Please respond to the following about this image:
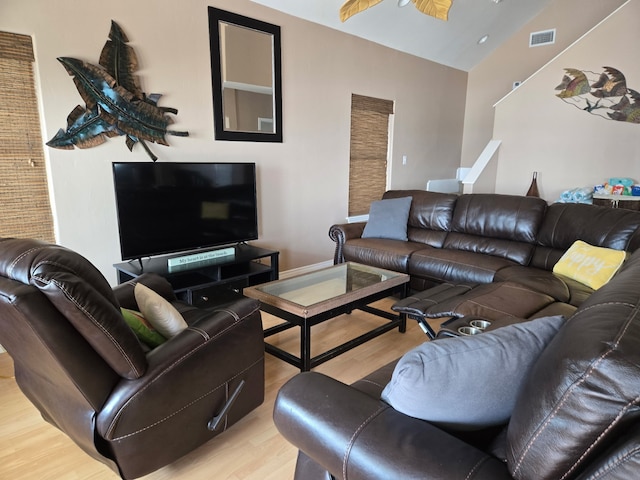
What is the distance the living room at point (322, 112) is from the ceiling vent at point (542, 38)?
8cm

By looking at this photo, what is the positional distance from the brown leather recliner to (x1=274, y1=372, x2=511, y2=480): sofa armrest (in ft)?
1.76

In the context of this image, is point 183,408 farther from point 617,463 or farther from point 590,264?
point 590,264

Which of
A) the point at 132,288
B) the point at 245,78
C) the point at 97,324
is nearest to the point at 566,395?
the point at 97,324

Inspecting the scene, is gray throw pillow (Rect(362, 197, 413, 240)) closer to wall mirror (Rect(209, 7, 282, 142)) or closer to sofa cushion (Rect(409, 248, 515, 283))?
sofa cushion (Rect(409, 248, 515, 283))

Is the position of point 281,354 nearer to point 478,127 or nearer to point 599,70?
point 599,70

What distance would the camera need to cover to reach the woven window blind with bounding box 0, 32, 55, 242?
2.56 m

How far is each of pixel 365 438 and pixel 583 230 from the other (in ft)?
9.09

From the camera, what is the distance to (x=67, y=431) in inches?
58.9

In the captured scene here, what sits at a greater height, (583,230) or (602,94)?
(602,94)

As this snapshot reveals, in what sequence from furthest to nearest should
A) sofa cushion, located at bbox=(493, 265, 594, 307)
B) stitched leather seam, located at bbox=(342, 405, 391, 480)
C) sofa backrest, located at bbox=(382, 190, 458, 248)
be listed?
1. sofa backrest, located at bbox=(382, 190, 458, 248)
2. sofa cushion, located at bbox=(493, 265, 594, 307)
3. stitched leather seam, located at bbox=(342, 405, 391, 480)

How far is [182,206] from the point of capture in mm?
3193

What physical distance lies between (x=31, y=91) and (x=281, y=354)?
7.91ft

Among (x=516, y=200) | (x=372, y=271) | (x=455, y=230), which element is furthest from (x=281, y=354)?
(x=516, y=200)

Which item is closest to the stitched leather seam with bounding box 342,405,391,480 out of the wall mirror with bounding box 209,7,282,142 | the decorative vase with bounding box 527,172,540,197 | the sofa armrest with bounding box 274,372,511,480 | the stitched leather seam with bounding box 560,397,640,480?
the sofa armrest with bounding box 274,372,511,480
